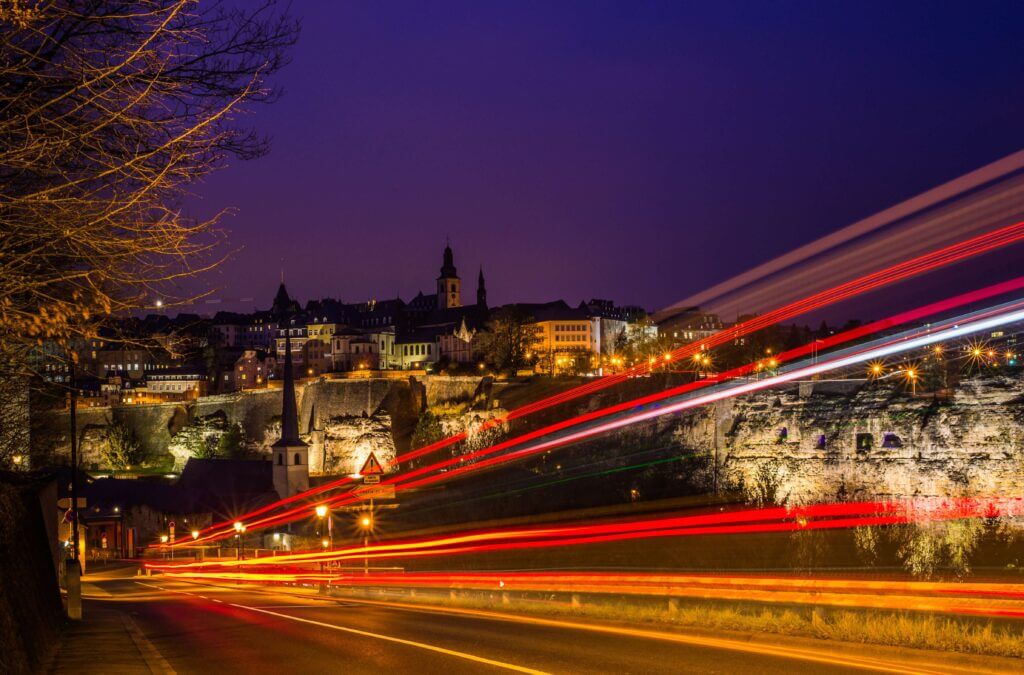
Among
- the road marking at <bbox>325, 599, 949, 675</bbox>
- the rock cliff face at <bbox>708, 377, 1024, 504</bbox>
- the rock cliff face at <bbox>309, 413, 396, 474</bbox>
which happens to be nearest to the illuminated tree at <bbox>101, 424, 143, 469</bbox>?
the rock cliff face at <bbox>309, 413, 396, 474</bbox>

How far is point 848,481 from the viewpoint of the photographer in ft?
151

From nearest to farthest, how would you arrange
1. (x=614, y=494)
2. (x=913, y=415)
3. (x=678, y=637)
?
1. (x=678, y=637)
2. (x=913, y=415)
3. (x=614, y=494)

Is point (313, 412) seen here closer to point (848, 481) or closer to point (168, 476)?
point (168, 476)

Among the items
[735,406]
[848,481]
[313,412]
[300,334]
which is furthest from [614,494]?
[300,334]

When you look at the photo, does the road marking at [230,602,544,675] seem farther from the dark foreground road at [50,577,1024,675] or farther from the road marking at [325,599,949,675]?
the road marking at [325,599,949,675]

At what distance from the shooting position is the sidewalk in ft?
32.6

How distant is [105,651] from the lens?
11.5 metres

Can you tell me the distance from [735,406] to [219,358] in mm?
111656

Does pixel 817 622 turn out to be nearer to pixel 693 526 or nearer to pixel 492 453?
pixel 693 526

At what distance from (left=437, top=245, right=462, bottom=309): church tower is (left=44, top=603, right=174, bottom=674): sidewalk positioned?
5537 inches

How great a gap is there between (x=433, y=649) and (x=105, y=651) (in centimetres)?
405

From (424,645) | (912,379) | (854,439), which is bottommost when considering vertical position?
(424,645)

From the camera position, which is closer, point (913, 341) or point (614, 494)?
point (913, 341)

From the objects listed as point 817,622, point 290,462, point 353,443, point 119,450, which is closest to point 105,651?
point 817,622
